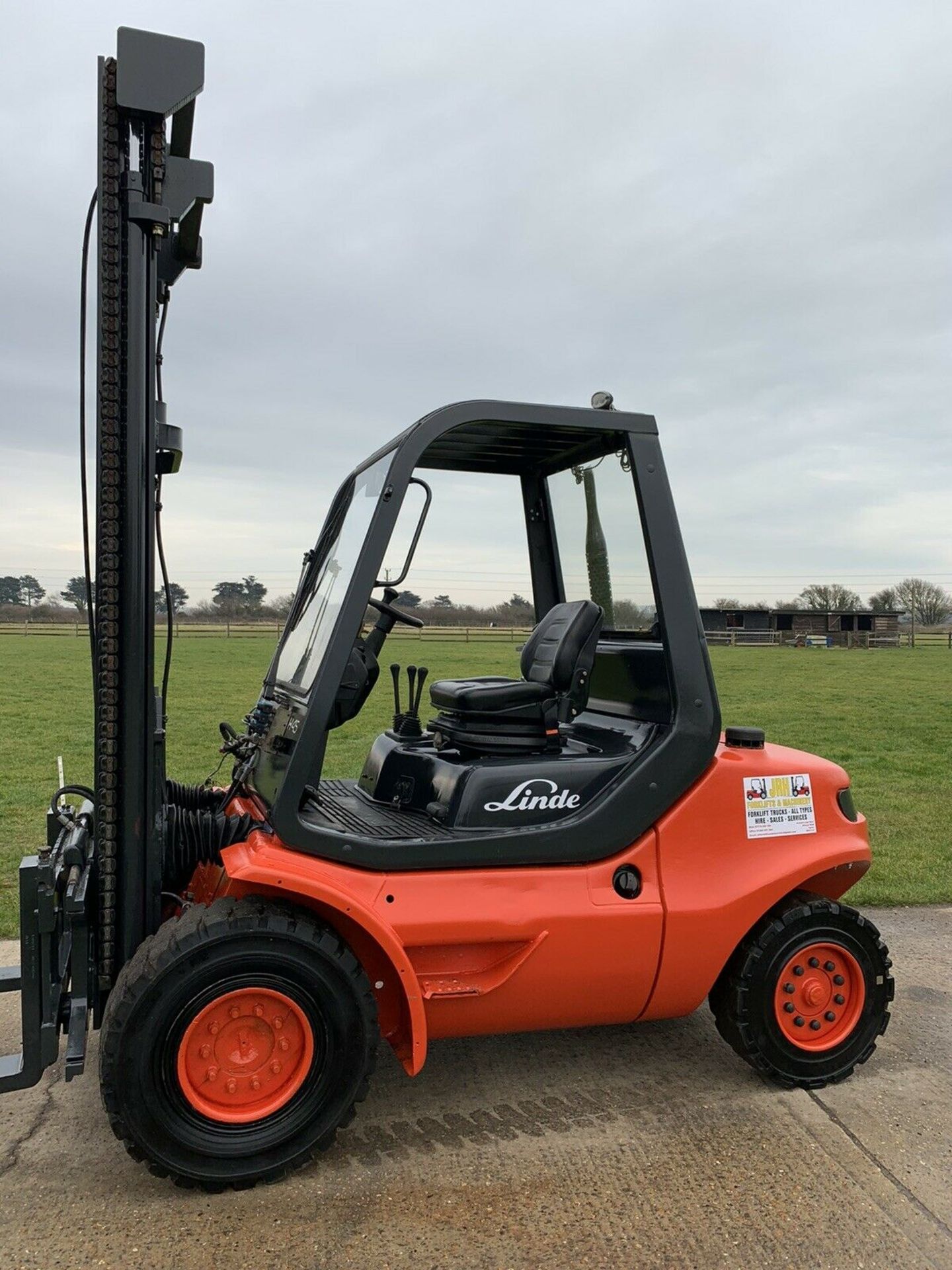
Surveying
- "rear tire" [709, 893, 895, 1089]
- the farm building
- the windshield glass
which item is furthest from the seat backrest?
the farm building

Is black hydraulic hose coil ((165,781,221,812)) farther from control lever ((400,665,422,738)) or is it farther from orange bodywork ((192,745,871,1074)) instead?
control lever ((400,665,422,738))

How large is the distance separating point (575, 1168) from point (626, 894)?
93cm

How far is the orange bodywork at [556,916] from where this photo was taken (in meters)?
3.38

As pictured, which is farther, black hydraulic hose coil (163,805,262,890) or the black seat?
the black seat

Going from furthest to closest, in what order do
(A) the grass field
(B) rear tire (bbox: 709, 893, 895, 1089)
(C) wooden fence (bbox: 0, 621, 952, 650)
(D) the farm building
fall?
(D) the farm building, (C) wooden fence (bbox: 0, 621, 952, 650), (A) the grass field, (B) rear tire (bbox: 709, 893, 895, 1089)

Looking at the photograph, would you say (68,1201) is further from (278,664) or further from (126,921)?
(278,664)

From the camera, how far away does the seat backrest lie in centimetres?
396

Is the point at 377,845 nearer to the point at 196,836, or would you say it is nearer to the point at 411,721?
the point at 196,836

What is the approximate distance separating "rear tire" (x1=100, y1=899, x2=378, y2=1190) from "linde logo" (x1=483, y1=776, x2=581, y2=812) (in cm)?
77

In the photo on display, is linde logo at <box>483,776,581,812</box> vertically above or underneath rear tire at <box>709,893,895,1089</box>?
above

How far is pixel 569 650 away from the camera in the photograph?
3992mm

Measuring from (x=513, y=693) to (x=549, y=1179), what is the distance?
1.70m

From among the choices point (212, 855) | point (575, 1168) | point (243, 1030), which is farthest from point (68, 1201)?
point (575, 1168)

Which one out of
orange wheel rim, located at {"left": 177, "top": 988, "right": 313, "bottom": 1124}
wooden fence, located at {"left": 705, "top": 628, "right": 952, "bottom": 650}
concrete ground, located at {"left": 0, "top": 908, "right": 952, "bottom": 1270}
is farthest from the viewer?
wooden fence, located at {"left": 705, "top": 628, "right": 952, "bottom": 650}
